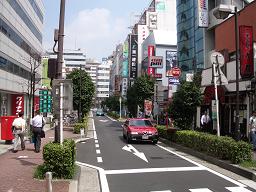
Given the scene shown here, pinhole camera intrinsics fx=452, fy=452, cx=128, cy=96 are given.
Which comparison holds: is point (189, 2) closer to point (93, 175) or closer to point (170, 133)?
point (170, 133)

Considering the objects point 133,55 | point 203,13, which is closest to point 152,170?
point 203,13

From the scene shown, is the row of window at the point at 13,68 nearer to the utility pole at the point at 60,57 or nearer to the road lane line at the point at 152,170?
the utility pole at the point at 60,57

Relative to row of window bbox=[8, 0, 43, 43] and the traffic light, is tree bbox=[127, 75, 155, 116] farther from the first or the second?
row of window bbox=[8, 0, 43, 43]

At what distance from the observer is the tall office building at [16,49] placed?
44219mm

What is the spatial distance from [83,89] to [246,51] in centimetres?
2251

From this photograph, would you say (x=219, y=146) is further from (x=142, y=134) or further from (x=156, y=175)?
(x=142, y=134)

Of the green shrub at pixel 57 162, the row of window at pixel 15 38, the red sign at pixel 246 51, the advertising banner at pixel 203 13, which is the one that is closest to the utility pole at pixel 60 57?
the green shrub at pixel 57 162

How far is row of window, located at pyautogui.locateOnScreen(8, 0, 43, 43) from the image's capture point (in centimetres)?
4796

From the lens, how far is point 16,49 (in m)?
50.7

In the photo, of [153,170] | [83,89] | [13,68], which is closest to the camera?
[153,170]

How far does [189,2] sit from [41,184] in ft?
156

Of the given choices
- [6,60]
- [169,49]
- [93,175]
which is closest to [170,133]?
[93,175]

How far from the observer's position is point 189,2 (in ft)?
181

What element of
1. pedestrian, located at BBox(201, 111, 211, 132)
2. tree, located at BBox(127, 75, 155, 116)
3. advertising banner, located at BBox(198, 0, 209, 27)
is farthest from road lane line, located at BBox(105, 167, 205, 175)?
tree, located at BBox(127, 75, 155, 116)
